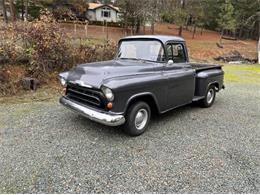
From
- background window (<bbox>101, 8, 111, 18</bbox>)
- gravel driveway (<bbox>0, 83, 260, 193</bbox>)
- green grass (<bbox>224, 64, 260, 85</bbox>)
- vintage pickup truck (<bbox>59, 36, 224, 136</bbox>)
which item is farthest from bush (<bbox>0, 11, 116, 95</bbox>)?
background window (<bbox>101, 8, 111, 18</bbox>)

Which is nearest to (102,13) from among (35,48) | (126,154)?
(35,48)

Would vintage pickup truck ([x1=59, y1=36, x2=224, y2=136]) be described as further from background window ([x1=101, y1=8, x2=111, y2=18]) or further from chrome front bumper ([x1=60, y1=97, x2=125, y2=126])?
background window ([x1=101, y1=8, x2=111, y2=18])

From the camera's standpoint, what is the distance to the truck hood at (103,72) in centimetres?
403

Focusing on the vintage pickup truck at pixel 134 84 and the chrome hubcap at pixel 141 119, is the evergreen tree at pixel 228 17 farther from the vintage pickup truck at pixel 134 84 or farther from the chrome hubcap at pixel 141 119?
the chrome hubcap at pixel 141 119

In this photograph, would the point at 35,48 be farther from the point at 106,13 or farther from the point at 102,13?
the point at 106,13

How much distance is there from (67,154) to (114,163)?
2.61 ft

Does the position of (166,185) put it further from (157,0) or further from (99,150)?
(157,0)

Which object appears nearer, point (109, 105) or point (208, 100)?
point (109, 105)

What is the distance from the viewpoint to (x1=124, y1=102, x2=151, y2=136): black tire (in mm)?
4195

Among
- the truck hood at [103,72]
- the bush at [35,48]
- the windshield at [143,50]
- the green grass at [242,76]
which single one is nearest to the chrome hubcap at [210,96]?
the windshield at [143,50]

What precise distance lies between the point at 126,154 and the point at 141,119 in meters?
0.92

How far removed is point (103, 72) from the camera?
13.6 ft

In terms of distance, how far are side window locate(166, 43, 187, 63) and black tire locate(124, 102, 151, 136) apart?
132 cm

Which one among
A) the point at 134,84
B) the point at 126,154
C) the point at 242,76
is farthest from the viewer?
the point at 242,76
